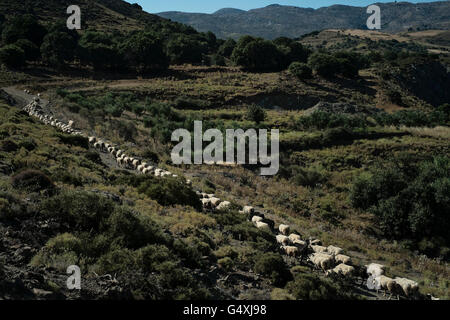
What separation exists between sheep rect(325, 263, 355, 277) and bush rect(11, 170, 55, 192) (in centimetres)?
1105

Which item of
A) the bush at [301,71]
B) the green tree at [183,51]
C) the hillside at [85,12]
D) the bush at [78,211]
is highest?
the hillside at [85,12]

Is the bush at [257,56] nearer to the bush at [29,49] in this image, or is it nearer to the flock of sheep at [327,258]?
the bush at [29,49]

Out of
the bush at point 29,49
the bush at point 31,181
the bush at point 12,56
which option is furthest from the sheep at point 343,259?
the bush at point 29,49

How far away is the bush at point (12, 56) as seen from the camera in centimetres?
6300

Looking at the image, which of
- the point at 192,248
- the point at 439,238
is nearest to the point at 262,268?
the point at 192,248

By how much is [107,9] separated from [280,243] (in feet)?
454

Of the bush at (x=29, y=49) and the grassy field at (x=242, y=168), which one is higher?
the bush at (x=29, y=49)

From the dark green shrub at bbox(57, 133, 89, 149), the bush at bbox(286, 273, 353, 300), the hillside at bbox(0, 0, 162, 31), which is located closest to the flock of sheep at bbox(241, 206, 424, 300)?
the bush at bbox(286, 273, 353, 300)

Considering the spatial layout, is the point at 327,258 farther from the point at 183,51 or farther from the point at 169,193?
the point at 183,51

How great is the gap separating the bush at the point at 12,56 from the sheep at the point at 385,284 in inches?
2827

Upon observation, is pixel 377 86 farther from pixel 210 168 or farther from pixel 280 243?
pixel 280 243

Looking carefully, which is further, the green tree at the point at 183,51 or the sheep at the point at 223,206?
the green tree at the point at 183,51

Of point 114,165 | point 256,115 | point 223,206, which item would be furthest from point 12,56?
point 223,206

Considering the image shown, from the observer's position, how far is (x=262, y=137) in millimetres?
39406
